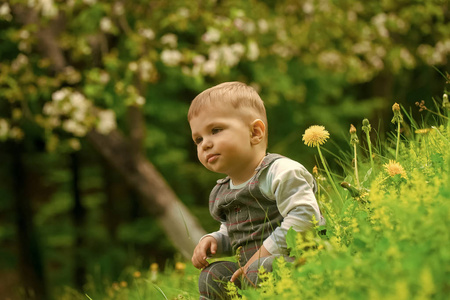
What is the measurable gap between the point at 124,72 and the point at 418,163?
5.95 metres

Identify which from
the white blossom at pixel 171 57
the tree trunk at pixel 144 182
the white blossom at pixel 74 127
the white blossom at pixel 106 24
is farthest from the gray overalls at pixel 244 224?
the tree trunk at pixel 144 182

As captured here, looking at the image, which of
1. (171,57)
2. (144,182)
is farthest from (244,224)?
(144,182)

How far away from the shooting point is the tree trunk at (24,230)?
13.0 m

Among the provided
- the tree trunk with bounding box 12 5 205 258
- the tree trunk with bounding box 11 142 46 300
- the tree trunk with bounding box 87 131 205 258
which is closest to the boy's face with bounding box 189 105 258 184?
the tree trunk with bounding box 12 5 205 258

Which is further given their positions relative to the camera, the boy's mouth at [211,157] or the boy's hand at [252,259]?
the boy's mouth at [211,157]

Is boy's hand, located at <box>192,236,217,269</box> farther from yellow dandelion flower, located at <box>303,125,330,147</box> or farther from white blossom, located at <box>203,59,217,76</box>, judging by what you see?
white blossom, located at <box>203,59,217,76</box>

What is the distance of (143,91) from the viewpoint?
27.4ft

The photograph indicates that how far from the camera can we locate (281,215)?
2.65 meters

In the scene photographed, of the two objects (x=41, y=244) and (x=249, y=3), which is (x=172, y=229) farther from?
(x=41, y=244)

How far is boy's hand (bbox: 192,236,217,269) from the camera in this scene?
287 cm

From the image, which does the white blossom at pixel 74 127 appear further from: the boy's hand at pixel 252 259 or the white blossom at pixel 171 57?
the boy's hand at pixel 252 259

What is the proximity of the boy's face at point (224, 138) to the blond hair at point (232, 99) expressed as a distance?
0.03m

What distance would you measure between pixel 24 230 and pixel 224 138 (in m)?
11.7

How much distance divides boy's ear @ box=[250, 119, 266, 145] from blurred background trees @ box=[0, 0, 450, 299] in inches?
23.2
